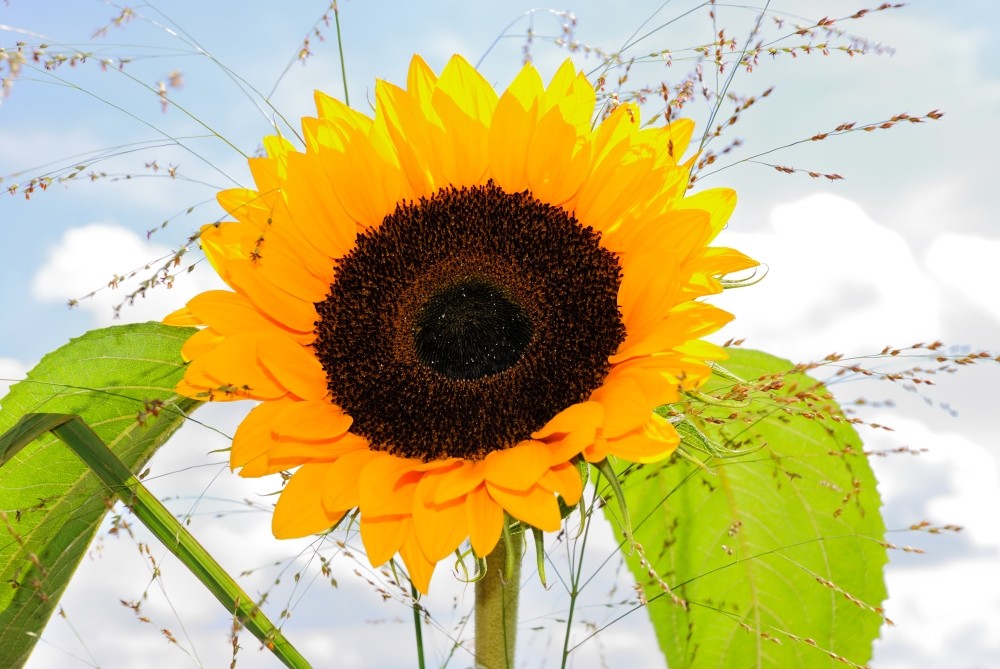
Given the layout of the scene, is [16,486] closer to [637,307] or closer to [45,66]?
[45,66]

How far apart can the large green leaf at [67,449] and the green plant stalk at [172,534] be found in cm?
16

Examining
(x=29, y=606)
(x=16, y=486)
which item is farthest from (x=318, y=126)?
(x=29, y=606)

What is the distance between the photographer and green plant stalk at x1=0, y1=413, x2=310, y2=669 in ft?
5.91

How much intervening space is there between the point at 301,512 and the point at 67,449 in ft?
1.86

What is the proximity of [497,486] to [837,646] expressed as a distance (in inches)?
38.1

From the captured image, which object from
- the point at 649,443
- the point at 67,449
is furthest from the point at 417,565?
the point at 67,449

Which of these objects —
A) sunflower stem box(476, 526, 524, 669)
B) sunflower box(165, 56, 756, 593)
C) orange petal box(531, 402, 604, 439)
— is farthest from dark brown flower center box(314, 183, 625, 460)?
sunflower stem box(476, 526, 524, 669)

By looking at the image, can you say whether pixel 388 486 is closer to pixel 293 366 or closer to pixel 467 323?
pixel 293 366

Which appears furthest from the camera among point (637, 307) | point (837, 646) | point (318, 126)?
point (837, 646)

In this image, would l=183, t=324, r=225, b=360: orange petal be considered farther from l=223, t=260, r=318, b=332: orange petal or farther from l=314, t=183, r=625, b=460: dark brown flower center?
l=314, t=183, r=625, b=460: dark brown flower center

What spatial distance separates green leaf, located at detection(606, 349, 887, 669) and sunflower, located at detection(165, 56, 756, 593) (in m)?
0.43

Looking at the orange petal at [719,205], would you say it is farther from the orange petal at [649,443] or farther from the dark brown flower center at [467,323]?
the orange petal at [649,443]

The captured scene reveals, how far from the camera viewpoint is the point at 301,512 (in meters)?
1.88

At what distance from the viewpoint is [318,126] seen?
2090 millimetres
